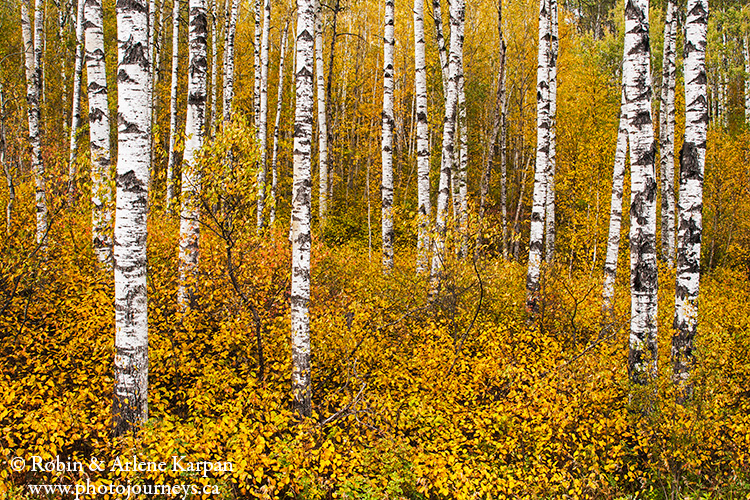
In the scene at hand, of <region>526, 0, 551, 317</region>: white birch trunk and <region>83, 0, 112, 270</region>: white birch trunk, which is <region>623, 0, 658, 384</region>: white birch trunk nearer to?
<region>526, 0, 551, 317</region>: white birch trunk

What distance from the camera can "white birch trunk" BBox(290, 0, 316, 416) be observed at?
611 centimetres

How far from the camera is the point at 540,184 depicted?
1117 cm

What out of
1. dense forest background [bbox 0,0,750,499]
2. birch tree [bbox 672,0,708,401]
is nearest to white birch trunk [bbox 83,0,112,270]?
dense forest background [bbox 0,0,750,499]

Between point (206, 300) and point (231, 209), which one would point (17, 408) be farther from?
point (231, 209)

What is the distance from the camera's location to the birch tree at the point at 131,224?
506cm

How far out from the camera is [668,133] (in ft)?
52.1

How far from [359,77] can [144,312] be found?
79.7 feet

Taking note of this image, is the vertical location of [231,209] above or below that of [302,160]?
below

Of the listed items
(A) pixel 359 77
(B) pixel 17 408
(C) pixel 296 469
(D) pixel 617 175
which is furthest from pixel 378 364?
(A) pixel 359 77

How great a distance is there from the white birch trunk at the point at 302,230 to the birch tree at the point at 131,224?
181 centimetres

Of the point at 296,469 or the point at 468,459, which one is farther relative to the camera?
the point at 468,459

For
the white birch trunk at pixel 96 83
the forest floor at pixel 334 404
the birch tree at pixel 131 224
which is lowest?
the forest floor at pixel 334 404

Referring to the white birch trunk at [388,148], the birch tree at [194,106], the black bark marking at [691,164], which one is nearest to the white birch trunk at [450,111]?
the white birch trunk at [388,148]

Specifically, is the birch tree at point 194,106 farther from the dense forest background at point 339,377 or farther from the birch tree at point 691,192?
the birch tree at point 691,192
